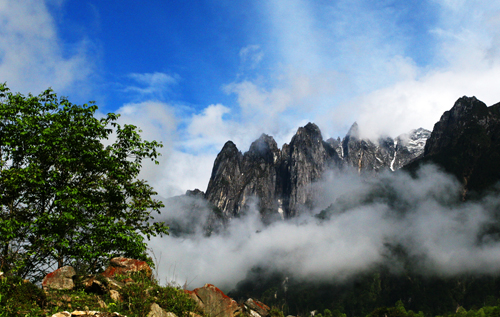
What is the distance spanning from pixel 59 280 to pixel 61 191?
6.13 meters

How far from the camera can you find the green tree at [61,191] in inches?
610

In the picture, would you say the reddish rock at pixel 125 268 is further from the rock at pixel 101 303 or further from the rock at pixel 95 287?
the rock at pixel 101 303

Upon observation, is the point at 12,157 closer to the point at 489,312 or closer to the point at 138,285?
the point at 138,285

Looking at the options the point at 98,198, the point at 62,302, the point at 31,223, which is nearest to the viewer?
the point at 62,302

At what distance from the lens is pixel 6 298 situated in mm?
9008

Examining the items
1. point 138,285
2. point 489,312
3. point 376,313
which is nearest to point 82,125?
point 138,285

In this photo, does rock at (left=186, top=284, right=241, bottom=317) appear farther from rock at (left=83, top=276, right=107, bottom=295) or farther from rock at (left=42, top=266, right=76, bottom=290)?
rock at (left=42, top=266, right=76, bottom=290)

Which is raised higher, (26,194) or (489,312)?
(26,194)

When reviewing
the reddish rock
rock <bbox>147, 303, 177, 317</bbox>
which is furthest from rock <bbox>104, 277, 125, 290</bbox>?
rock <bbox>147, 303, 177, 317</bbox>

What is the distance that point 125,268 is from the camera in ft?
42.4

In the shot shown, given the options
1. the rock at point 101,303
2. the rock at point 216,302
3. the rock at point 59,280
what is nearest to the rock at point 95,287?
the rock at point 59,280

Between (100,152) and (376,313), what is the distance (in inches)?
4943

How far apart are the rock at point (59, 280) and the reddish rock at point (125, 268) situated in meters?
1.65

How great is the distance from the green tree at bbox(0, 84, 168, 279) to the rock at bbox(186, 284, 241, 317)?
5498 mm
